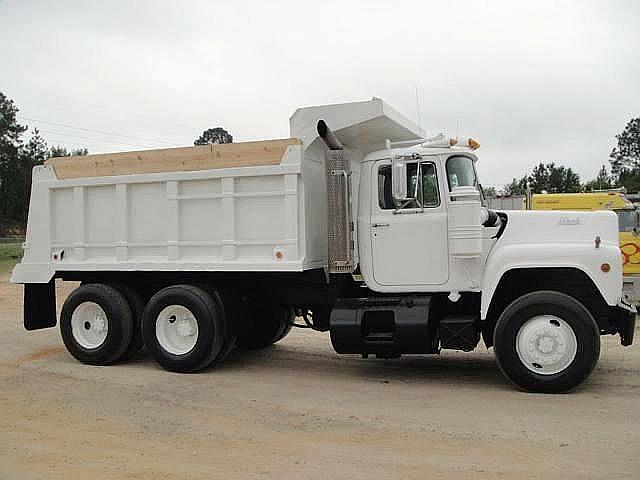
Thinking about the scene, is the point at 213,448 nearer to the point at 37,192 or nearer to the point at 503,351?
the point at 503,351

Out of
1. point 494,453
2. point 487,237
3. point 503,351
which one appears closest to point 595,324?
point 503,351

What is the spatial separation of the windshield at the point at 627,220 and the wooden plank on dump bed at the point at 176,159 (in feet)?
28.4

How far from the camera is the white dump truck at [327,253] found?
8.27 metres

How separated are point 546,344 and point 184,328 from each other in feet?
14.6

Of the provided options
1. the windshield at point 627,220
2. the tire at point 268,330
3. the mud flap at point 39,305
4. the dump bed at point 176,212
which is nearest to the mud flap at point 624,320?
the dump bed at point 176,212

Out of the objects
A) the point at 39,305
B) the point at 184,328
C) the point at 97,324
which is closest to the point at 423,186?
the point at 184,328

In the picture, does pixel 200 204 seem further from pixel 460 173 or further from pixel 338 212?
pixel 460 173

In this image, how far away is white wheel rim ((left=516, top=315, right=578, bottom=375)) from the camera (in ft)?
26.1

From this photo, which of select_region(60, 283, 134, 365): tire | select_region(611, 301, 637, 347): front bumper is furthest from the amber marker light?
select_region(60, 283, 134, 365): tire

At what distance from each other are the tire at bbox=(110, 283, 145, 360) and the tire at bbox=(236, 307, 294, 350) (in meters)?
1.57

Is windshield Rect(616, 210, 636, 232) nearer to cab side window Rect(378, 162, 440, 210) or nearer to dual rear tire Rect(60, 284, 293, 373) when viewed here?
cab side window Rect(378, 162, 440, 210)

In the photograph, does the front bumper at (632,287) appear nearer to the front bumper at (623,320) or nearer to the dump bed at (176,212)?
the front bumper at (623,320)

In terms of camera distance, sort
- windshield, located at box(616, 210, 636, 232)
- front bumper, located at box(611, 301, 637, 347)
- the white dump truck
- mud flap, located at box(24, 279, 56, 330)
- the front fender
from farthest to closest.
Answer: windshield, located at box(616, 210, 636, 232)
mud flap, located at box(24, 279, 56, 330)
front bumper, located at box(611, 301, 637, 347)
the white dump truck
the front fender

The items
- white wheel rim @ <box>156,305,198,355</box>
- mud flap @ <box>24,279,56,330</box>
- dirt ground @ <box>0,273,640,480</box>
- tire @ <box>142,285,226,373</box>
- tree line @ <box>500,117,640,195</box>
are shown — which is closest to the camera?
dirt ground @ <box>0,273,640,480</box>
